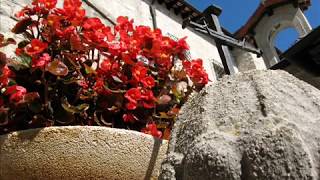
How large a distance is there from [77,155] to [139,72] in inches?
19.9

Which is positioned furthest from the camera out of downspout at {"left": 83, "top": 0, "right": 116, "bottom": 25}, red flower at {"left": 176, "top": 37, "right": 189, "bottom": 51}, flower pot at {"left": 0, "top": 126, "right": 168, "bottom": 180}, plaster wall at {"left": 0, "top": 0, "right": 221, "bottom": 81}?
plaster wall at {"left": 0, "top": 0, "right": 221, "bottom": 81}

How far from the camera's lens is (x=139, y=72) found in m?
1.55

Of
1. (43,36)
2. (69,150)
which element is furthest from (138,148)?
(43,36)

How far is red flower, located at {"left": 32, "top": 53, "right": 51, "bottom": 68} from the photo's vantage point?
140 cm

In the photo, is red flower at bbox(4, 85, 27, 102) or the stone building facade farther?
the stone building facade

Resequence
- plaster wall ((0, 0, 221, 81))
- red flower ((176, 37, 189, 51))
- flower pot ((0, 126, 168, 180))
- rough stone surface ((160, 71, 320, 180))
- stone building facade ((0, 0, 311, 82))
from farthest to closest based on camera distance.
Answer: stone building facade ((0, 0, 311, 82)) → plaster wall ((0, 0, 221, 81)) → red flower ((176, 37, 189, 51)) → flower pot ((0, 126, 168, 180)) → rough stone surface ((160, 71, 320, 180))

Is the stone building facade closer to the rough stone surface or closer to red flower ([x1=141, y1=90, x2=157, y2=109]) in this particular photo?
red flower ([x1=141, y1=90, x2=157, y2=109])

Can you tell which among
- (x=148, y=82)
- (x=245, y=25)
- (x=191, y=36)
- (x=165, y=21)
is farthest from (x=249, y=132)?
(x=191, y=36)

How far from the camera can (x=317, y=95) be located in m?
0.93

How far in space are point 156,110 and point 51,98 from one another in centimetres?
40

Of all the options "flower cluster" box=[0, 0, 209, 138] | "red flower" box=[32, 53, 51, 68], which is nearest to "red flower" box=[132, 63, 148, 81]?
"flower cluster" box=[0, 0, 209, 138]

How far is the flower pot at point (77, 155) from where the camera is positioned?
3.72ft

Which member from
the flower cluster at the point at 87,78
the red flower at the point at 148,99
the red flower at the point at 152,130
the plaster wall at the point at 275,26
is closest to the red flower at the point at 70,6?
Result: the flower cluster at the point at 87,78

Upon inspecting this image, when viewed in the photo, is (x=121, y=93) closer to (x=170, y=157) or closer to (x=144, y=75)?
(x=144, y=75)
